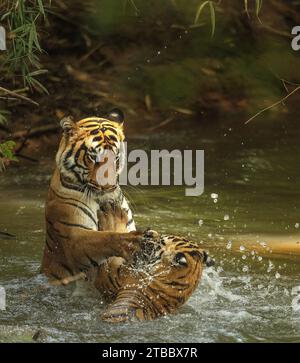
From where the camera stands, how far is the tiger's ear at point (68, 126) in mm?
6512

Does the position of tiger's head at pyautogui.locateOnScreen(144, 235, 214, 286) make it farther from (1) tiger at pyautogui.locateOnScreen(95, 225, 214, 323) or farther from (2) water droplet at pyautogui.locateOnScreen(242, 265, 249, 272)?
(2) water droplet at pyautogui.locateOnScreen(242, 265, 249, 272)

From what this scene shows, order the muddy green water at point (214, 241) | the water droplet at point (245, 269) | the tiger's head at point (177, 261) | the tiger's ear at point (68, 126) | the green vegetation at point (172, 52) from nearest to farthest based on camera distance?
the muddy green water at point (214, 241)
the tiger's head at point (177, 261)
the tiger's ear at point (68, 126)
the water droplet at point (245, 269)
the green vegetation at point (172, 52)

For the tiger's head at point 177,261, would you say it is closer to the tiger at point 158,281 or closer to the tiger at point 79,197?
the tiger at point 158,281

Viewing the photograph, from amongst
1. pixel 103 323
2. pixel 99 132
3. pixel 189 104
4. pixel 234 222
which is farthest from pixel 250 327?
pixel 189 104

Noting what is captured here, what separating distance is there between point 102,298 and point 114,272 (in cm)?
18

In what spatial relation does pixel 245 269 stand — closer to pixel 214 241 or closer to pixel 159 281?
pixel 214 241

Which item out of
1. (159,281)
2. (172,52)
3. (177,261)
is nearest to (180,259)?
(177,261)

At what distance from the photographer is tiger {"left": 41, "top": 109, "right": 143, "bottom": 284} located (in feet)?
21.0

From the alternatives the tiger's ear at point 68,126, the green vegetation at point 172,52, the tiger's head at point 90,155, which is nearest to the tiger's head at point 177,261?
the tiger's head at point 90,155

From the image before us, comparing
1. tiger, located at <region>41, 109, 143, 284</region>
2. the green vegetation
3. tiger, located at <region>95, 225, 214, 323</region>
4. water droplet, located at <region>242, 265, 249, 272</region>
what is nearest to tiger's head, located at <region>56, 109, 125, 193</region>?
tiger, located at <region>41, 109, 143, 284</region>

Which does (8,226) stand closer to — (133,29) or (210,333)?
(210,333)

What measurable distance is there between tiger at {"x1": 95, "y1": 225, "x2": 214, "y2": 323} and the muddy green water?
0.27 ft

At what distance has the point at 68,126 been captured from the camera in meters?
6.55

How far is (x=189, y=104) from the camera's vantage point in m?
A: 12.2
